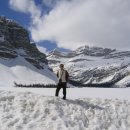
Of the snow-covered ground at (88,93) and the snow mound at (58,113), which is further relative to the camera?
the snow-covered ground at (88,93)

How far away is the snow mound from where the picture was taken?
24375 mm

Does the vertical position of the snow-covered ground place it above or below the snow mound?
above

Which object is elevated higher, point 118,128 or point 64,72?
point 64,72

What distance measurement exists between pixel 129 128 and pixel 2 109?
324 inches

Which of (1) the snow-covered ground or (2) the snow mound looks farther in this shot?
(1) the snow-covered ground

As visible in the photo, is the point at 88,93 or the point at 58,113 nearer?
the point at 58,113

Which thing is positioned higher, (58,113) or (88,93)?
(88,93)

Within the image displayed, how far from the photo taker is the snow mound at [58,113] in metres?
24.4

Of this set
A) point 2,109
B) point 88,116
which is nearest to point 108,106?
point 88,116

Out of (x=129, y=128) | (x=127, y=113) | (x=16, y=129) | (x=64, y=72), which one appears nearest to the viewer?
(x=16, y=129)

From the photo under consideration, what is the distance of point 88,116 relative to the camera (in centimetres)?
2603

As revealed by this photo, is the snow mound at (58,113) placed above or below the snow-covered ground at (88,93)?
below

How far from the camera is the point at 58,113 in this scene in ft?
84.6

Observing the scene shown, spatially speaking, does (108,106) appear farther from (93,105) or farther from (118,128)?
(118,128)
